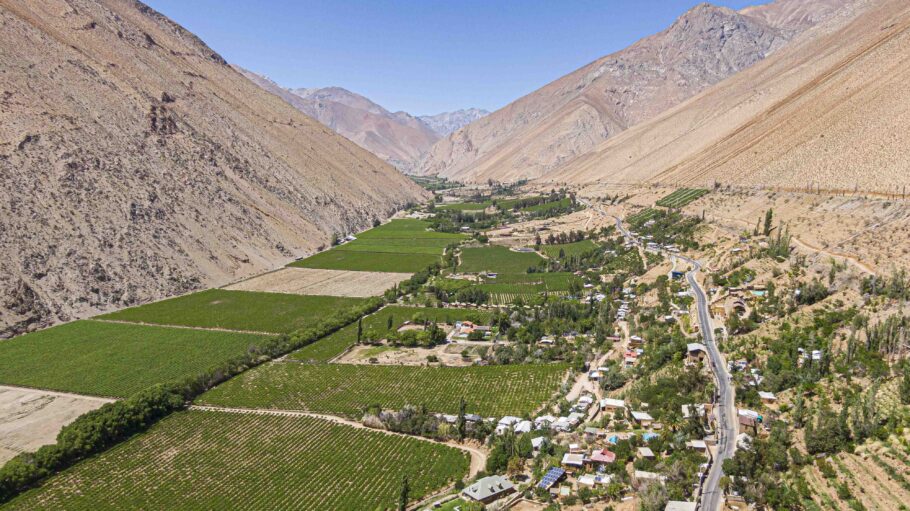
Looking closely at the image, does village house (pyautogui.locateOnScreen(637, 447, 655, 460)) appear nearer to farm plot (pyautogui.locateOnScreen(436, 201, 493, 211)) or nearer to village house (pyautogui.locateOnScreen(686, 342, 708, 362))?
village house (pyautogui.locateOnScreen(686, 342, 708, 362))

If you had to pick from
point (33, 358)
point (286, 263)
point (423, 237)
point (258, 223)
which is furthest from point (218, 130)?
point (33, 358)

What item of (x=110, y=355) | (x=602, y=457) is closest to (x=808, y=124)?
(x=602, y=457)

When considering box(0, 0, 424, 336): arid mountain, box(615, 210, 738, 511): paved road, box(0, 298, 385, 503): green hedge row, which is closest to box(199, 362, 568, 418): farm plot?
box(0, 298, 385, 503): green hedge row

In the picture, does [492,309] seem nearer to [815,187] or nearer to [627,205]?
[815,187]

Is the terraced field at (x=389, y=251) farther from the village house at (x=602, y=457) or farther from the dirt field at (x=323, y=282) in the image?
the village house at (x=602, y=457)

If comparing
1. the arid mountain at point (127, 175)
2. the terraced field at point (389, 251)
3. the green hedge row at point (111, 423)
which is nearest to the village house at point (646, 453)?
the green hedge row at point (111, 423)

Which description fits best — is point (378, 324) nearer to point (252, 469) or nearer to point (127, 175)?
point (252, 469)

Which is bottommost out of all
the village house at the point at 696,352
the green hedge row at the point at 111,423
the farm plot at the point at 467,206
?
the green hedge row at the point at 111,423
